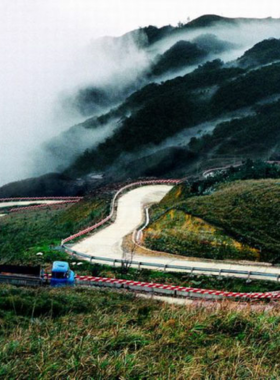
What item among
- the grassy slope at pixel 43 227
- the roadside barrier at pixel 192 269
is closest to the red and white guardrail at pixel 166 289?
the roadside barrier at pixel 192 269

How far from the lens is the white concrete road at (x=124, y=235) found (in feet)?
97.8

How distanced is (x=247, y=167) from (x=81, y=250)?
19.6 metres

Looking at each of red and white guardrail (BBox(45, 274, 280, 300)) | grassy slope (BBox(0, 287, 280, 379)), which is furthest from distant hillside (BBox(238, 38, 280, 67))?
grassy slope (BBox(0, 287, 280, 379))

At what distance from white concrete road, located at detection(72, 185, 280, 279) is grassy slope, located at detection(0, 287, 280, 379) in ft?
44.8

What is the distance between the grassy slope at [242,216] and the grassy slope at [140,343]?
15.9 metres

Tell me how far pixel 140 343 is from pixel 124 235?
24.9 m

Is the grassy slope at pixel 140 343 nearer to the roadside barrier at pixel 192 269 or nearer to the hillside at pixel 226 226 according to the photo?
the roadside barrier at pixel 192 269

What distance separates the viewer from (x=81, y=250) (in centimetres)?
3325

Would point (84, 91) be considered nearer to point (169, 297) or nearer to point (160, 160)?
point (160, 160)

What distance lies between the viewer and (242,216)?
3338cm

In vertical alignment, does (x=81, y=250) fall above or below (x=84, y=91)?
below

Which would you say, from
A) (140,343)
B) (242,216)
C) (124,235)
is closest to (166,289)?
(242,216)

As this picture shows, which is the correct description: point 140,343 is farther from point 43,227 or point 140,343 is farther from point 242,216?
point 43,227

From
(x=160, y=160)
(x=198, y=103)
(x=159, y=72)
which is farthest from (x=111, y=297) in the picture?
(x=159, y=72)
